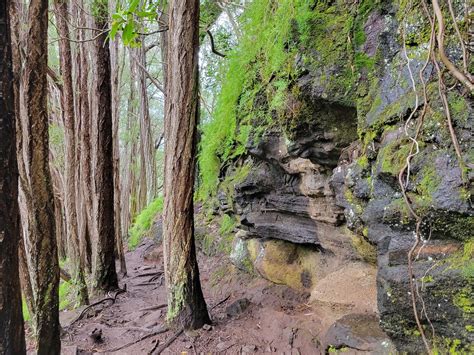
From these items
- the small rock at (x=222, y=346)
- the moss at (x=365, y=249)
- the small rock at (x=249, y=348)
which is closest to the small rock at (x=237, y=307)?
the small rock at (x=222, y=346)

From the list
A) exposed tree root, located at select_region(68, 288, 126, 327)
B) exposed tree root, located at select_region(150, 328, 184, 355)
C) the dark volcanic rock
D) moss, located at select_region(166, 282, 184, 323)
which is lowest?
exposed tree root, located at select_region(68, 288, 126, 327)

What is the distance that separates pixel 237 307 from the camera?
5422 millimetres

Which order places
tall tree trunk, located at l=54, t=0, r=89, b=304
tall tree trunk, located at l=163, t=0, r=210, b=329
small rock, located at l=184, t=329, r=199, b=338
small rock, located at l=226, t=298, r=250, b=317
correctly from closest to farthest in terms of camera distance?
small rock, located at l=184, t=329, r=199, b=338 < tall tree trunk, located at l=163, t=0, r=210, b=329 < small rock, located at l=226, t=298, r=250, b=317 < tall tree trunk, located at l=54, t=0, r=89, b=304

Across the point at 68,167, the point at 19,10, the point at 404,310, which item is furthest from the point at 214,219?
the point at 404,310

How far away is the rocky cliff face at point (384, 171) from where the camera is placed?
2332mm

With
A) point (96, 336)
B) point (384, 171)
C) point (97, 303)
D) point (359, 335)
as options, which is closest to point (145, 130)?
point (97, 303)

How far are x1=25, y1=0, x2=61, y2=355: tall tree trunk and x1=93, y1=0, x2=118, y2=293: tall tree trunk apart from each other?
301cm

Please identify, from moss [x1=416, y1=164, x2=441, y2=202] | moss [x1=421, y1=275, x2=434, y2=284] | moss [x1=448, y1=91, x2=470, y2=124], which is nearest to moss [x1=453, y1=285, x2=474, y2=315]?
moss [x1=421, y1=275, x2=434, y2=284]

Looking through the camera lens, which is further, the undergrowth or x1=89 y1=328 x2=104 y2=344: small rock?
the undergrowth

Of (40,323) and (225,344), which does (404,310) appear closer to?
(225,344)

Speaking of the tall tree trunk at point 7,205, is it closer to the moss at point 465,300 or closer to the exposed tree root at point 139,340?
the moss at point 465,300

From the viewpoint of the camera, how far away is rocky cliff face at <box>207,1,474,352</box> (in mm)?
2332

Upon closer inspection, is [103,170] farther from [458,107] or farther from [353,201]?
[458,107]

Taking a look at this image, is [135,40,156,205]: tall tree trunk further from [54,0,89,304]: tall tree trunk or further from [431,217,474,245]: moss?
[431,217,474,245]: moss
